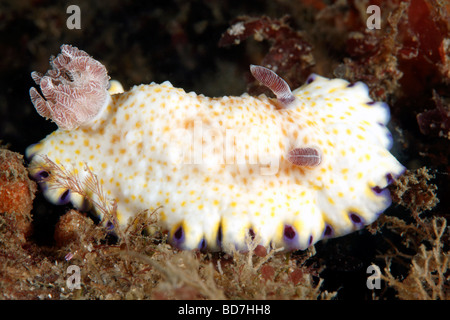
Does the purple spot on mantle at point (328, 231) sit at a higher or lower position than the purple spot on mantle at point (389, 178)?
lower

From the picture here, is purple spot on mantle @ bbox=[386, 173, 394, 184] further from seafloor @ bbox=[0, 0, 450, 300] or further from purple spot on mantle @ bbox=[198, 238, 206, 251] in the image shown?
purple spot on mantle @ bbox=[198, 238, 206, 251]

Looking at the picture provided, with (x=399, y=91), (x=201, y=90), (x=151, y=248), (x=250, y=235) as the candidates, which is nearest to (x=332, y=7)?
(x=399, y=91)

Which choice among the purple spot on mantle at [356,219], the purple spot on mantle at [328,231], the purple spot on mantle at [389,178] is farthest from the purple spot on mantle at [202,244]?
the purple spot on mantle at [389,178]

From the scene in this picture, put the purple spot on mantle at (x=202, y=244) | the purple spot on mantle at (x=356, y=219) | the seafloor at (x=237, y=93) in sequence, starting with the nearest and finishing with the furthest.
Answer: the seafloor at (x=237, y=93)
the purple spot on mantle at (x=202, y=244)
the purple spot on mantle at (x=356, y=219)

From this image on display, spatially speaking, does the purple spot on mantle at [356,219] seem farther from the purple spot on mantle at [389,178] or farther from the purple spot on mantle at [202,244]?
the purple spot on mantle at [202,244]

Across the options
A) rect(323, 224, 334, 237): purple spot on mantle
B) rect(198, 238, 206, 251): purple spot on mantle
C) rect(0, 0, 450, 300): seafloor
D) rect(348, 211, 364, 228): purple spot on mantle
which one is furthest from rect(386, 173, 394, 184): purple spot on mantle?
rect(198, 238, 206, 251): purple spot on mantle
